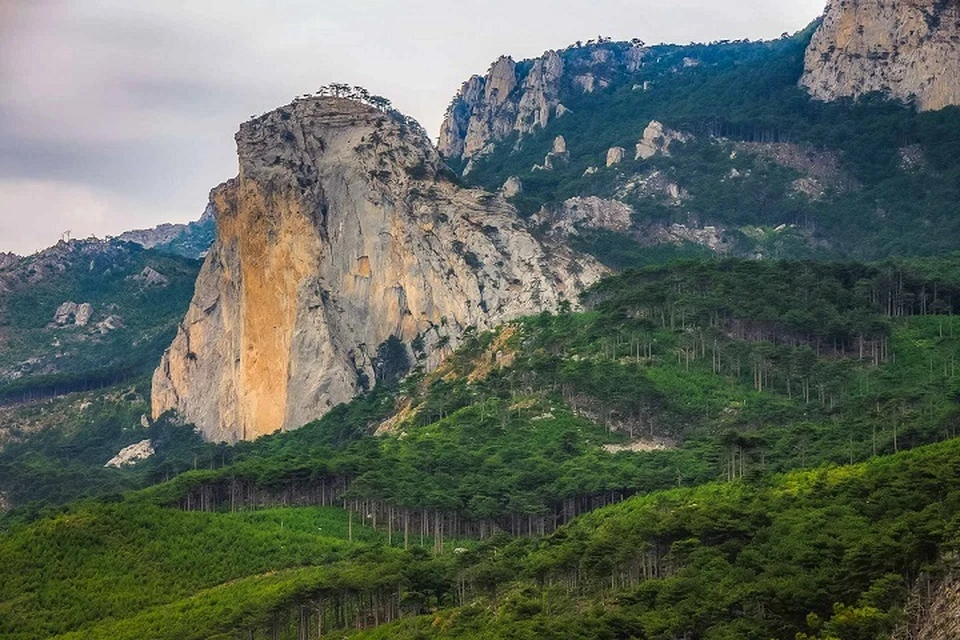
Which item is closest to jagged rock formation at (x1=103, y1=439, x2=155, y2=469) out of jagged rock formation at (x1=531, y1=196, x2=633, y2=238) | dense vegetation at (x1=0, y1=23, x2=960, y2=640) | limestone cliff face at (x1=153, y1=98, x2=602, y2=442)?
dense vegetation at (x1=0, y1=23, x2=960, y2=640)

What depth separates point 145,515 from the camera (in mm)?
106125

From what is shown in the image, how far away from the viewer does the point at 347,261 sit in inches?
6575

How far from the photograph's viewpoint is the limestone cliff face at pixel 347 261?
530 ft

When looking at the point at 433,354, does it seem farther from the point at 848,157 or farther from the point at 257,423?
the point at 848,157

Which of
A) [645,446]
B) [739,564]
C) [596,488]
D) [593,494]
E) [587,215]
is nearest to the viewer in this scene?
[739,564]

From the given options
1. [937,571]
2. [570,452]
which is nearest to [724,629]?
[937,571]

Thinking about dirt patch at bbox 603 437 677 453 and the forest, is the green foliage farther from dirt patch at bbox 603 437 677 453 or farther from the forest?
dirt patch at bbox 603 437 677 453

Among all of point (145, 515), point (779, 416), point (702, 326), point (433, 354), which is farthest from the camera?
point (433, 354)

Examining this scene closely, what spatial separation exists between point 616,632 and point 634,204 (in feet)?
428

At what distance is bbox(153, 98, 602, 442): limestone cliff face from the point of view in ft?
530

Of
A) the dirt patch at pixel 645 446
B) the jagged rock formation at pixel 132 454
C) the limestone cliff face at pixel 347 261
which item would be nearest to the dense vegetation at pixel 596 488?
the dirt patch at pixel 645 446

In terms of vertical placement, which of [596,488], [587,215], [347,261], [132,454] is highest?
[587,215]

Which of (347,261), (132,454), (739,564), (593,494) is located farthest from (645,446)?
(132,454)

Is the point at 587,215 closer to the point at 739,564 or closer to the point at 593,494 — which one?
the point at 593,494
